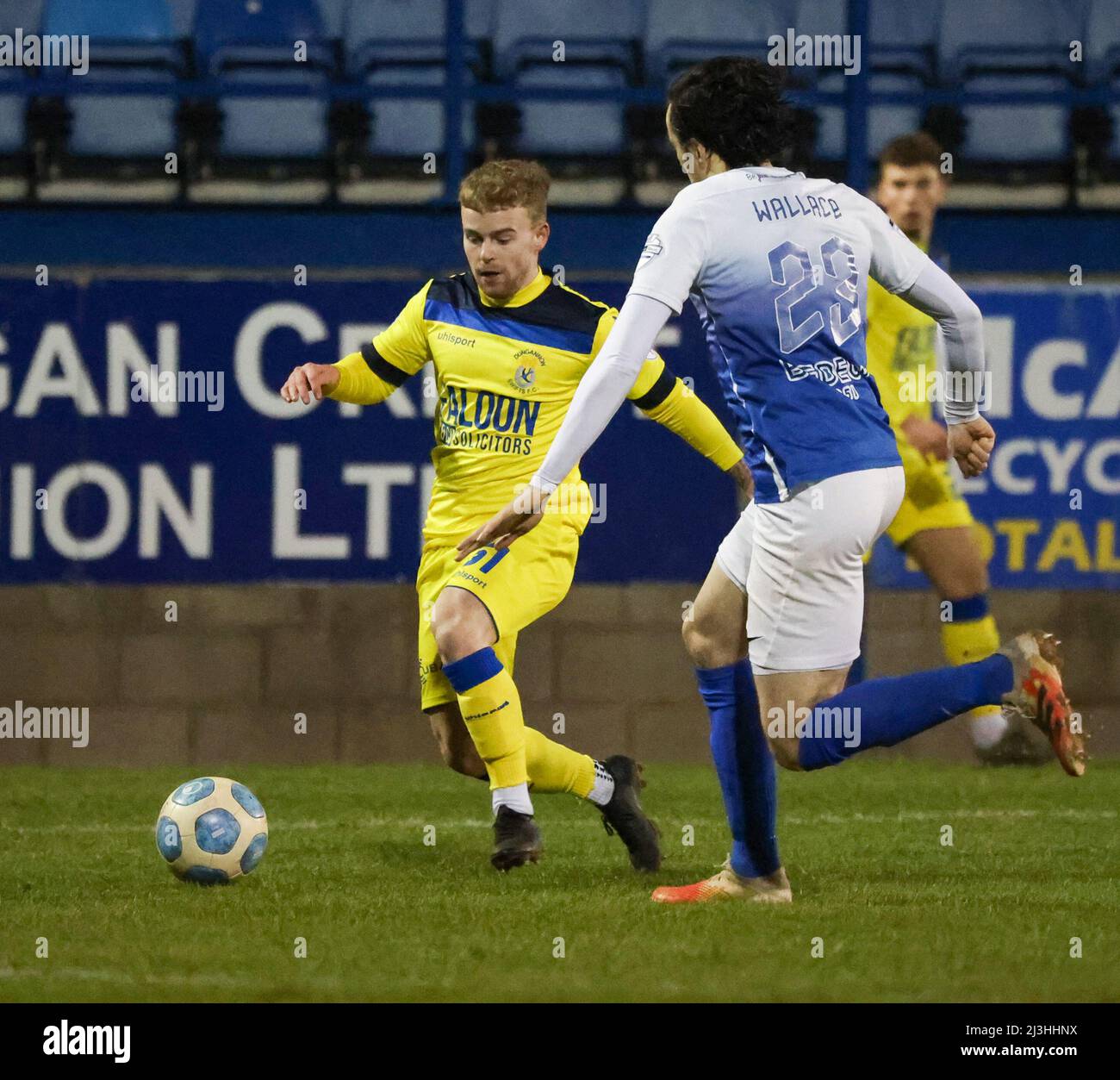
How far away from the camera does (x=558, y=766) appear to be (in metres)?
5.27

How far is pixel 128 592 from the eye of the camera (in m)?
7.88

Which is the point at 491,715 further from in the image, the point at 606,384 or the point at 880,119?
the point at 880,119

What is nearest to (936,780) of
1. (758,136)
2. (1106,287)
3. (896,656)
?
(896,656)

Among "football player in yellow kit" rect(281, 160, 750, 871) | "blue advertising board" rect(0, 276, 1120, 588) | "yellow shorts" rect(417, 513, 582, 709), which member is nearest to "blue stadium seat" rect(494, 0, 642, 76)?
"blue advertising board" rect(0, 276, 1120, 588)

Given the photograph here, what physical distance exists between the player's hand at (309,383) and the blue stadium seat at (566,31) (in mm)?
5235

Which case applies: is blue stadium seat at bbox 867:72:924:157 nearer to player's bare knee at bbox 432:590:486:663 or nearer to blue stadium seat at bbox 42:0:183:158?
blue stadium seat at bbox 42:0:183:158

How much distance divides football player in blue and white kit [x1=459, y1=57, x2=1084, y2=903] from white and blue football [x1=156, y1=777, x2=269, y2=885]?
45.9 inches

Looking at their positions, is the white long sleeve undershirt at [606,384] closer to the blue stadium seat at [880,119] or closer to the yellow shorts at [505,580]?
the yellow shorts at [505,580]

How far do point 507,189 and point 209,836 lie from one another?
1791mm

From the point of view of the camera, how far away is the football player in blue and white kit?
159 inches

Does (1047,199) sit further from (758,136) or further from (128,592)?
(758,136)

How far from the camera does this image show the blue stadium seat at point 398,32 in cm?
1027

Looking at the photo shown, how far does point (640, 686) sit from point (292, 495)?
1.54 metres
